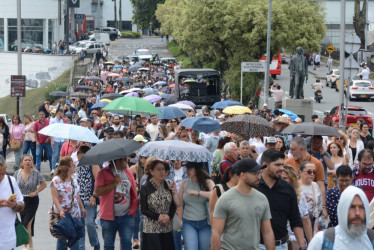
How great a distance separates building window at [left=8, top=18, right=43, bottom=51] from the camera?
76.6 meters

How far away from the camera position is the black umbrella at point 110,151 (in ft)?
35.1

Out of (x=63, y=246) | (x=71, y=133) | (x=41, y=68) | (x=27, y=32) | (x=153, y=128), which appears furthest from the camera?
(x=27, y=32)

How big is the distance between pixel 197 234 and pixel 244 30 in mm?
31031

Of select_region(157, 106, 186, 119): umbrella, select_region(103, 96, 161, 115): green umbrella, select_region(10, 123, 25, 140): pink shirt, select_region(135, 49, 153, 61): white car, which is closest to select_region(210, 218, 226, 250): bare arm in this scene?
select_region(103, 96, 161, 115): green umbrella

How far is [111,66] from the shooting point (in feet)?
194

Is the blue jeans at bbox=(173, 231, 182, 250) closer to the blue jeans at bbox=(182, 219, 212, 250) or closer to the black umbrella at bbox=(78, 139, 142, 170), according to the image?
the blue jeans at bbox=(182, 219, 212, 250)

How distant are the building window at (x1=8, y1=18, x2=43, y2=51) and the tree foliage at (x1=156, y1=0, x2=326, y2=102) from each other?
36530mm

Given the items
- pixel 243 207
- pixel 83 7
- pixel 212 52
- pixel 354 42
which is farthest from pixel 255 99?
pixel 83 7

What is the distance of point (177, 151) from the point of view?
11062 mm

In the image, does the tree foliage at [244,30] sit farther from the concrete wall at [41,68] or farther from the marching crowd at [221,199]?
the concrete wall at [41,68]

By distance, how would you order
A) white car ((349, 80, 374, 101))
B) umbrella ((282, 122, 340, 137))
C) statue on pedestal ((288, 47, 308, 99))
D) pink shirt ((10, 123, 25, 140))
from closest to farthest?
1. umbrella ((282, 122, 340, 137))
2. pink shirt ((10, 123, 25, 140))
3. statue on pedestal ((288, 47, 308, 99))
4. white car ((349, 80, 374, 101))

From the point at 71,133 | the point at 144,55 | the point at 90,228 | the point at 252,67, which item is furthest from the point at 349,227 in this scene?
the point at 144,55

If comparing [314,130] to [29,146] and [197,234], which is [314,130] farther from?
[29,146]

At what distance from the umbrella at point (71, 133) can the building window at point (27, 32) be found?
207ft
